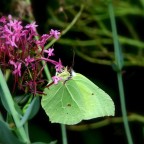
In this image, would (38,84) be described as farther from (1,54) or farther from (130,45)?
(130,45)

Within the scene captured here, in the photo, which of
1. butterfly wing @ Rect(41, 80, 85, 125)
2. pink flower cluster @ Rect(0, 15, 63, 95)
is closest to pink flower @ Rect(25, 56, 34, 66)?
pink flower cluster @ Rect(0, 15, 63, 95)

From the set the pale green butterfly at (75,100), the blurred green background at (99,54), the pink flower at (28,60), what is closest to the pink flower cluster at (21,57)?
the pink flower at (28,60)

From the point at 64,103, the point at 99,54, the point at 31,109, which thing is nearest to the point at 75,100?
the point at 64,103

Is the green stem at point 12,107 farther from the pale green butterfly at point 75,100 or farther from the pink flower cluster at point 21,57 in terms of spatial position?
the pale green butterfly at point 75,100

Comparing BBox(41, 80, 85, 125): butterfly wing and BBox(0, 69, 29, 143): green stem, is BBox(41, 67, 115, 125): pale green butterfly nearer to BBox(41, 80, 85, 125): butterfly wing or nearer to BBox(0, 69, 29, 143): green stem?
BBox(41, 80, 85, 125): butterfly wing

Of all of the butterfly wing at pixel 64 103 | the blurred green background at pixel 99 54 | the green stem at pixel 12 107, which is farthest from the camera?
the blurred green background at pixel 99 54

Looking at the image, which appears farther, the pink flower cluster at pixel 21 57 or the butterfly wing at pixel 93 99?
the butterfly wing at pixel 93 99

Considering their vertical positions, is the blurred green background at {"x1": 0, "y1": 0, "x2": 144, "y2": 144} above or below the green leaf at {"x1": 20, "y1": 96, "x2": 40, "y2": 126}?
above
